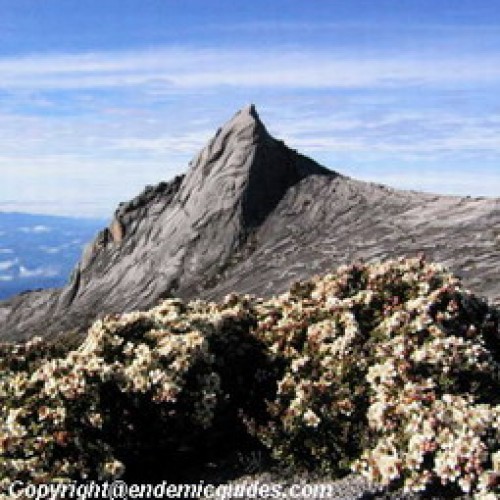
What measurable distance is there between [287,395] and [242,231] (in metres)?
29.2

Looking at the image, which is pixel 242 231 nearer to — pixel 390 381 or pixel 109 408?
pixel 109 408

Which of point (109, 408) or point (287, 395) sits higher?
point (287, 395)

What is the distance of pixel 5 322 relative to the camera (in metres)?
52.8

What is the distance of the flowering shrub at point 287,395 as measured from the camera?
41.1ft

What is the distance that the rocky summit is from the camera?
35375 mm

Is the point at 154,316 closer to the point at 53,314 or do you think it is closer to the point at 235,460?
the point at 235,460

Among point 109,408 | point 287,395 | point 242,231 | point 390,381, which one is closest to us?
point 390,381

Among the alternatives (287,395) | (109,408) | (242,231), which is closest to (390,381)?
(287,395)

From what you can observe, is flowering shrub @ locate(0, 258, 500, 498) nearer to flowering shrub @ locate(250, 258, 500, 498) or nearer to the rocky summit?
flowering shrub @ locate(250, 258, 500, 498)

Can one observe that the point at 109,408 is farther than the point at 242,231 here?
No

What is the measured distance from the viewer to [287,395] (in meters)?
14.5

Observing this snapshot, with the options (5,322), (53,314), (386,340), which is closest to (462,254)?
(386,340)

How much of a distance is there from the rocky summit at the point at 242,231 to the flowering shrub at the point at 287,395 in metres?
15.7

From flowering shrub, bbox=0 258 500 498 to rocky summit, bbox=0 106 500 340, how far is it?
1570 centimetres
